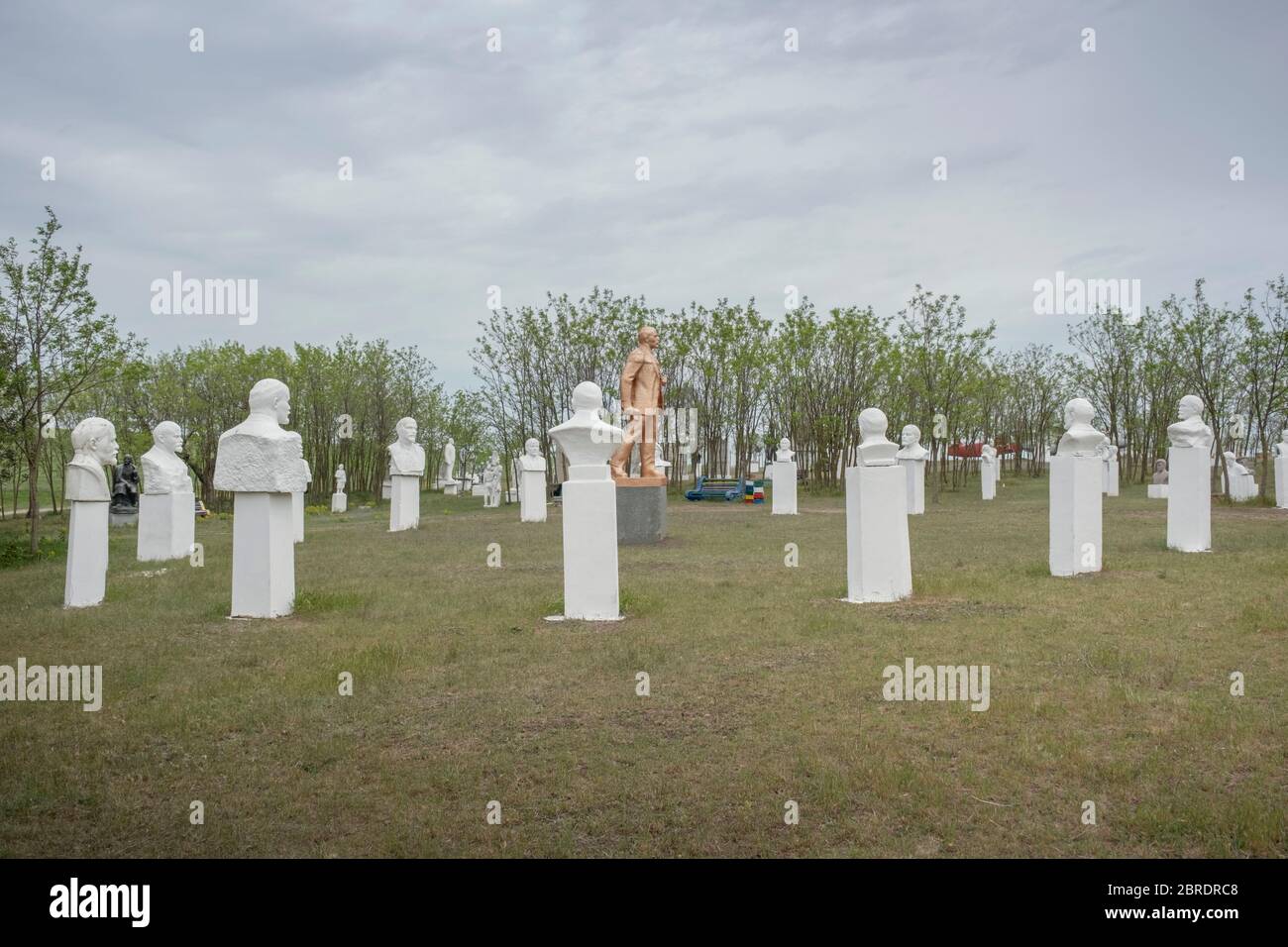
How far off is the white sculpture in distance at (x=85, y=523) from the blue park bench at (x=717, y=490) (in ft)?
70.1

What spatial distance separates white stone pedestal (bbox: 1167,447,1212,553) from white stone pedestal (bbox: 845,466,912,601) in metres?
5.51

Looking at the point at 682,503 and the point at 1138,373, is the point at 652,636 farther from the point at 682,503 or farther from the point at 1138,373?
the point at 1138,373

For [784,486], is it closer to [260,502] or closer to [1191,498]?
[1191,498]

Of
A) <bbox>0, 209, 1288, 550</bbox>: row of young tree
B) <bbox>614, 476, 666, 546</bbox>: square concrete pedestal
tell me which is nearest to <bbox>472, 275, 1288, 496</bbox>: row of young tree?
<bbox>0, 209, 1288, 550</bbox>: row of young tree

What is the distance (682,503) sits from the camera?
95.5 ft

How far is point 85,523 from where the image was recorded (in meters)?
9.12

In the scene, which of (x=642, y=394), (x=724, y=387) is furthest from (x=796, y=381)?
(x=642, y=394)

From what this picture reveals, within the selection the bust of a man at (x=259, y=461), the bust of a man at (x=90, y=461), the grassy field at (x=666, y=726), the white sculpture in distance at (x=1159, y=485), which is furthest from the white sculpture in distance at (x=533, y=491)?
the white sculpture in distance at (x=1159, y=485)

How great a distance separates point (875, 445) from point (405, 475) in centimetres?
1298

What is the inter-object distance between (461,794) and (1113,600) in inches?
265

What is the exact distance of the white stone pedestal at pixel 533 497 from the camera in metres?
21.5

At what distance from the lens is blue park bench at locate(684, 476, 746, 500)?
29.3m

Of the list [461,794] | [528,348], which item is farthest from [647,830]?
[528,348]

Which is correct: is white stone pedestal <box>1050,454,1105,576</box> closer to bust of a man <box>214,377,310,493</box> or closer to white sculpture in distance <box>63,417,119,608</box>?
bust of a man <box>214,377,310,493</box>
